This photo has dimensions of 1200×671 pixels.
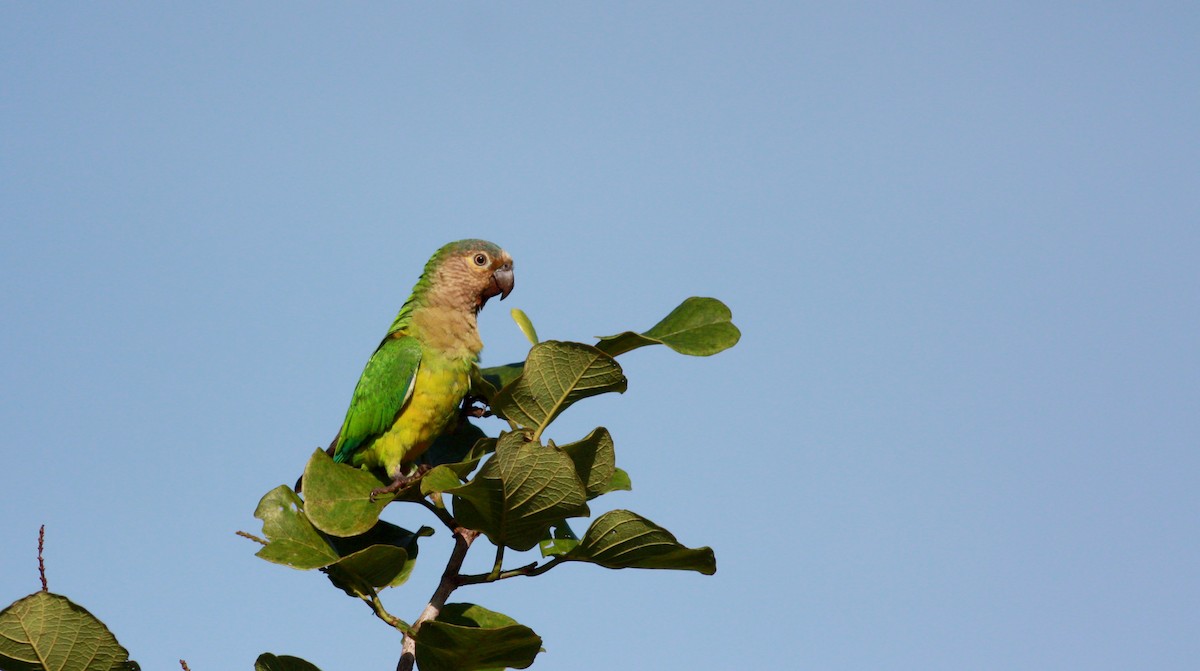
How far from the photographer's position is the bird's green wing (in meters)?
4.75

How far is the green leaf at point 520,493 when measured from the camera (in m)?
2.81

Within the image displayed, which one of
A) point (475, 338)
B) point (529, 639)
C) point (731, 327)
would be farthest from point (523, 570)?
point (475, 338)

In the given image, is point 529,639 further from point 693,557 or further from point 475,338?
point 475,338

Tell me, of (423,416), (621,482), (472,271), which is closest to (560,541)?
(621,482)

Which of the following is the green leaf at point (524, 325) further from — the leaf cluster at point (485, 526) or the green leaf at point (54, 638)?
the green leaf at point (54, 638)

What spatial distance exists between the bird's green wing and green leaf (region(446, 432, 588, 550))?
1.79 meters

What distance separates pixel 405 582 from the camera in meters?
3.39

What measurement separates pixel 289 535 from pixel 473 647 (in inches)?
32.9

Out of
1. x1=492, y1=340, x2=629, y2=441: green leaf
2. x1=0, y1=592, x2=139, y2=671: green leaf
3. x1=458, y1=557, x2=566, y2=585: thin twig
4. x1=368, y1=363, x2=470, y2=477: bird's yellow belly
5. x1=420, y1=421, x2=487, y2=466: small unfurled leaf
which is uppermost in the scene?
x1=368, y1=363, x2=470, y2=477: bird's yellow belly

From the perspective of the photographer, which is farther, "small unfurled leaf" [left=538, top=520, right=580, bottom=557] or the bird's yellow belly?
the bird's yellow belly

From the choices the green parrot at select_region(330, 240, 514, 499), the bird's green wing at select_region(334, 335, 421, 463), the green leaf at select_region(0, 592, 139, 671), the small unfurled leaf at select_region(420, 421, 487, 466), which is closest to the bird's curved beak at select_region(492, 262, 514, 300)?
the green parrot at select_region(330, 240, 514, 499)

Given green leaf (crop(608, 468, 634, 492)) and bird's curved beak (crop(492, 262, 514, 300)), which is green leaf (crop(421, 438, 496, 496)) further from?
bird's curved beak (crop(492, 262, 514, 300))

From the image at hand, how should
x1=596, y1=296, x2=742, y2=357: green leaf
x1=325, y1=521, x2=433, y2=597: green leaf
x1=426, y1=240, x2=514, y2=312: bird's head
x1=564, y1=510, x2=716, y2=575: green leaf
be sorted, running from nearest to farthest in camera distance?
1. x1=564, y1=510, x2=716, y2=575: green leaf
2. x1=325, y1=521, x2=433, y2=597: green leaf
3. x1=596, y1=296, x2=742, y2=357: green leaf
4. x1=426, y1=240, x2=514, y2=312: bird's head

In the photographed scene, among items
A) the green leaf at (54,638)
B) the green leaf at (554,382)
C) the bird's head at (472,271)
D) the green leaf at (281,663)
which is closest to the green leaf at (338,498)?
the green leaf at (281,663)
